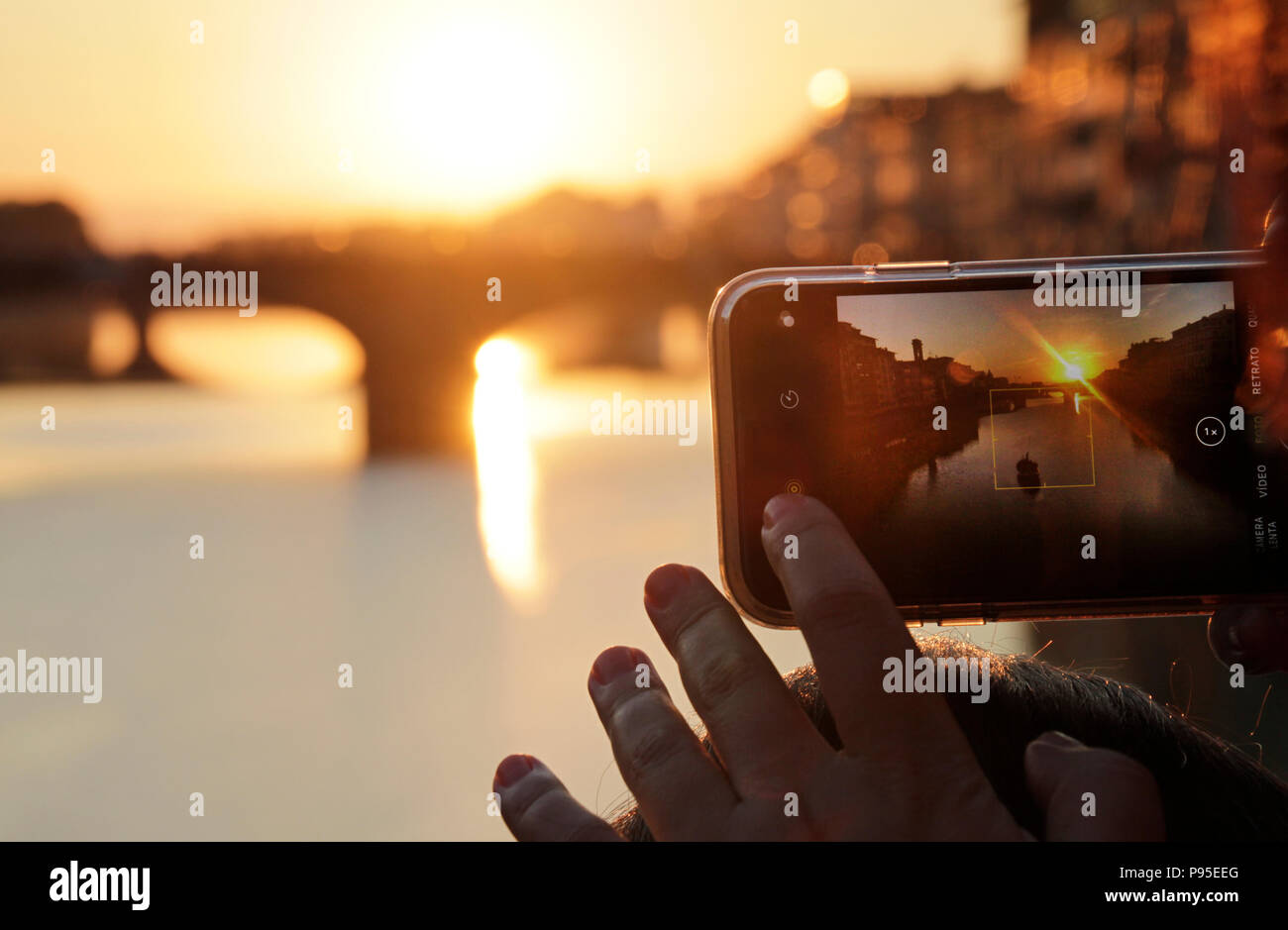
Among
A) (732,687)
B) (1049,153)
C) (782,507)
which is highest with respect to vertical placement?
(1049,153)

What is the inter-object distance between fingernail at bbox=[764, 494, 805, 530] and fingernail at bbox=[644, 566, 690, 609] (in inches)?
3.3

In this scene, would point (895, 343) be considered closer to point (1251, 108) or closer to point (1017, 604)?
point (1017, 604)

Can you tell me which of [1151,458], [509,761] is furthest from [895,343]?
[509,761]

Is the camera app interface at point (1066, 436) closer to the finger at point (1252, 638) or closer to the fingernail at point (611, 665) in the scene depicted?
the finger at point (1252, 638)

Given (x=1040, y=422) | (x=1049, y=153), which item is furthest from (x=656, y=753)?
(x=1049, y=153)

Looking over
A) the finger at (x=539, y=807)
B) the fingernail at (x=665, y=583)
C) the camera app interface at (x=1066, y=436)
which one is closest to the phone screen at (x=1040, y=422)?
the camera app interface at (x=1066, y=436)

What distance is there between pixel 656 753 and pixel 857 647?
0.62 ft

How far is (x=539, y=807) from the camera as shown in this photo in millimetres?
704

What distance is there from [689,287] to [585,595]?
309 centimetres

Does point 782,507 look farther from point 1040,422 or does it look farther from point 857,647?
point 1040,422

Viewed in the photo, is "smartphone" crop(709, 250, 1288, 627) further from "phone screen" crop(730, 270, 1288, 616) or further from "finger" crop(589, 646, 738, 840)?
"finger" crop(589, 646, 738, 840)

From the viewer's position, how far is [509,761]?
2.46 feet

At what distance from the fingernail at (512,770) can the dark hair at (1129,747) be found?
0.78 ft

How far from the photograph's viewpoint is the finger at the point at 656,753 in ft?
2.09
